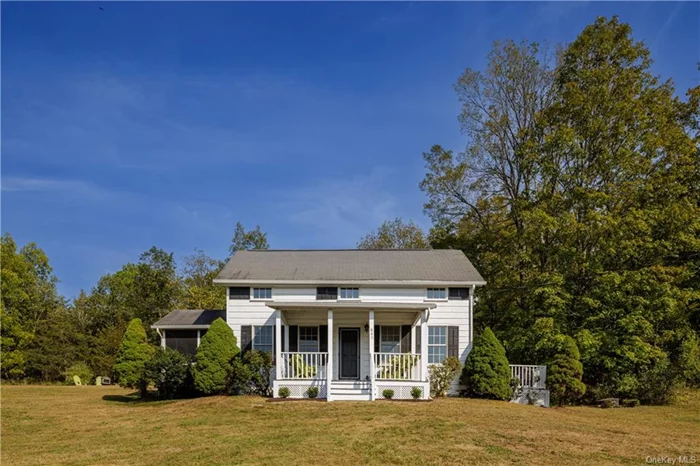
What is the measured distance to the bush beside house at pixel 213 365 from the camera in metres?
16.9

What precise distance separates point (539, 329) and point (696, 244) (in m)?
6.31

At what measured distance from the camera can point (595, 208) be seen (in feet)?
69.9

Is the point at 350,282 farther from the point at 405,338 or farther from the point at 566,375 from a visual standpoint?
the point at 566,375

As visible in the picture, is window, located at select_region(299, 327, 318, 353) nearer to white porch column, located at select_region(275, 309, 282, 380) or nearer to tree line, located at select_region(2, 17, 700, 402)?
white porch column, located at select_region(275, 309, 282, 380)

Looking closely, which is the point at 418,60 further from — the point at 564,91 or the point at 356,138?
the point at 564,91

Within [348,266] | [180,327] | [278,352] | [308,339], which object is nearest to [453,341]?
[348,266]

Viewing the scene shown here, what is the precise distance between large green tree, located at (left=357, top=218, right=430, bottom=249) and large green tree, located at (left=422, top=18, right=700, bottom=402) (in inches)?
561

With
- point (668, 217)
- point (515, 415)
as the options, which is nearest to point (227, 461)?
point (515, 415)

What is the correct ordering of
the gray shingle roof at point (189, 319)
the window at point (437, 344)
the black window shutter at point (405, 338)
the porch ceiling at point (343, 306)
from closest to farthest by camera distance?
the porch ceiling at point (343, 306)
the window at point (437, 344)
the black window shutter at point (405, 338)
the gray shingle roof at point (189, 319)

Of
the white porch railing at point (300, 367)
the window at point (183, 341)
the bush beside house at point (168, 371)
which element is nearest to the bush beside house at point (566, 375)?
the white porch railing at point (300, 367)

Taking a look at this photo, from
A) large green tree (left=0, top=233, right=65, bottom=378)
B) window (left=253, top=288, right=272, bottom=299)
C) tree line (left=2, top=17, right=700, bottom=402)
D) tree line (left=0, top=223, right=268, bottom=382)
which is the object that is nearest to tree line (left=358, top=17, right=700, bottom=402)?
Result: tree line (left=2, top=17, right=700, bottom=402)

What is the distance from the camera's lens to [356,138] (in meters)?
20.9

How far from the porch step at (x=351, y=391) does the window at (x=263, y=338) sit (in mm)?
3115

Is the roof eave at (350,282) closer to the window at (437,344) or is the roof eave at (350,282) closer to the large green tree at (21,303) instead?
the window at (437,344)
